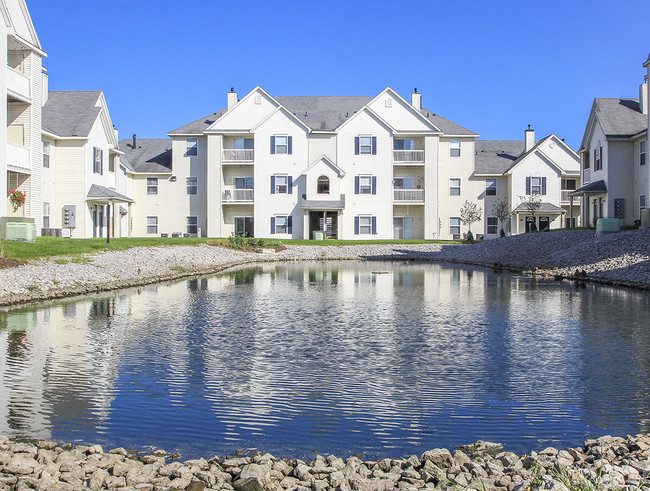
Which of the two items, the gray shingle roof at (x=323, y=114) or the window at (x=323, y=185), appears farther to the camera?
the gray shingle roof at (x=323, y=114)

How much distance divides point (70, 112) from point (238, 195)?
14.9 meters

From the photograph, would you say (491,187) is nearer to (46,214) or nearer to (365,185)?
(365,185)

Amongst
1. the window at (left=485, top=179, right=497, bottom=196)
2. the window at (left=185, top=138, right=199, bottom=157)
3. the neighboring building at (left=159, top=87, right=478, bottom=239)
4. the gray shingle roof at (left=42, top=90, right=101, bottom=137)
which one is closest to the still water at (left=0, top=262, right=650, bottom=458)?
the gray shingle roof at (left=42, top=90, right=101, bottom=137)

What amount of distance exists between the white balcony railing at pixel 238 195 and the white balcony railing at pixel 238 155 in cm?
246

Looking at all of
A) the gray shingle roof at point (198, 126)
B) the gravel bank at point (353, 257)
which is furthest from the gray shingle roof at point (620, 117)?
the gray shingle roof at point (198, 126)

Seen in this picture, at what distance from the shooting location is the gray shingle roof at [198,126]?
5631 centimetres

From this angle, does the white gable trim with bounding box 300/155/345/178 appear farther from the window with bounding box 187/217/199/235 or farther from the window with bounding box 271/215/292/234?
the window with bounding box 187/217/199/235

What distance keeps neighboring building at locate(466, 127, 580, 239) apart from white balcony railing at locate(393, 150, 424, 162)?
5.66 meters

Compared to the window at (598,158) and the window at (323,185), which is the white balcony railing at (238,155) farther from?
the window at (598,158)

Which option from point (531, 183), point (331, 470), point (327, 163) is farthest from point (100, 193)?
point (331, 470)

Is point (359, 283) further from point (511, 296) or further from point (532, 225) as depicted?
point (532, 225)

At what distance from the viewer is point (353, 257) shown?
42906mm

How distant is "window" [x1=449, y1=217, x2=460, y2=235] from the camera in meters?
57.9

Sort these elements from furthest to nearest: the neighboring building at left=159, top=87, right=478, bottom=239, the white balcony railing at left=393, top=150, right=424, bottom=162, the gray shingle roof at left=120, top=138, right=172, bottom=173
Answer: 1. the gray shingle roof at left=120, top=138, right=172, bottom=173
2. the white balcony railing at left=393, top=150, right=424, bottom=162
3. the neighboring building at left=159, top=87, right=478, bottom=239
